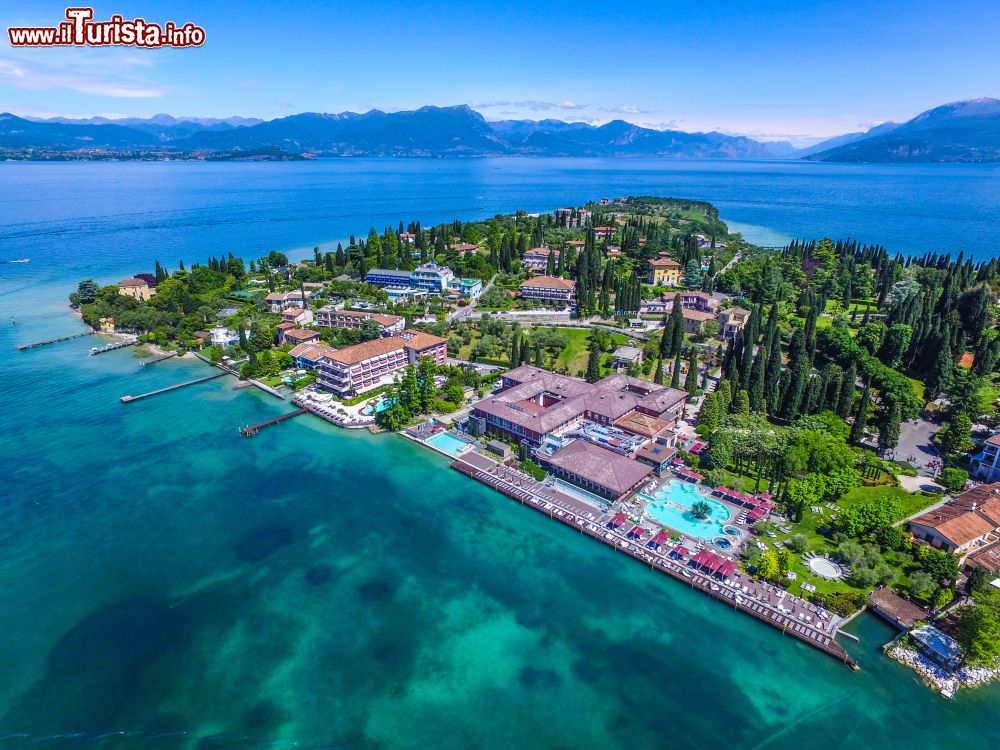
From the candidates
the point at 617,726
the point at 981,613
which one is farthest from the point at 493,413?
the point at 981,613

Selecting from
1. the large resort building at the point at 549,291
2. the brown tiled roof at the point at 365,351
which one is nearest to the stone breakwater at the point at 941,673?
the brown tiled roof at the point at 365,351

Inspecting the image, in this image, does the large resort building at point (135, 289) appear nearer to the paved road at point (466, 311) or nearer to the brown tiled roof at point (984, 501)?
the paved road at point (466, 311)

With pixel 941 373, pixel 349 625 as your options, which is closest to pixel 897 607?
pixel 349 625

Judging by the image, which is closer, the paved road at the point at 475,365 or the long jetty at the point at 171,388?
the long jetty at the point at 171,388

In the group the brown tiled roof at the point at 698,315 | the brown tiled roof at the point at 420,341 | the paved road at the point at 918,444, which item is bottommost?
the paved road at the point at 918,444

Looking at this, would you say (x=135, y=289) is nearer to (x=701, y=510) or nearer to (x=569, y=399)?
(x=569, y=399)

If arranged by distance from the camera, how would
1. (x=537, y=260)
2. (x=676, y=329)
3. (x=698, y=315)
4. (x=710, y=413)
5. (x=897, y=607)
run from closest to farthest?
1. (x=897, y=607)
2. (x=710, y=413)
3. (x=676, y=329)
4. (x=698, y=315)
5. (x=537, y=260)

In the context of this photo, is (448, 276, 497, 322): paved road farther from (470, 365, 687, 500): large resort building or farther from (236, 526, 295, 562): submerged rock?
(236, 526, 295, 562): submerged rock
